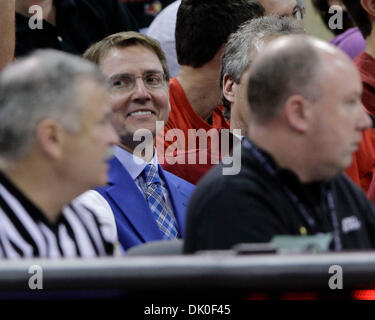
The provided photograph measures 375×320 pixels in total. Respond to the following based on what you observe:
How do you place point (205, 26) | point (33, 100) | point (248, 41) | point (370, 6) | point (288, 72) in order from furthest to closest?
point (205, 26), point (370, 6), point (248, 41), point (288, 72), point (33, 100)

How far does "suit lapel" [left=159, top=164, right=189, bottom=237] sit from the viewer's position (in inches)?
85.2

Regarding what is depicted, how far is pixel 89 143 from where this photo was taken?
4.80ft

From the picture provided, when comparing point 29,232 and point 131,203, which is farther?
point 131,203

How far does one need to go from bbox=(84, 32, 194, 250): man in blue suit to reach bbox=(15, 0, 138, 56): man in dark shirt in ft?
1.58

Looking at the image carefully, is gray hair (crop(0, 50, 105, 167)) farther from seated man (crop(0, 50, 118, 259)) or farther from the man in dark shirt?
the man in dark shirt

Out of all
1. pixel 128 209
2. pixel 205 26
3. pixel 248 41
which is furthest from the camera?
pixel 205 26

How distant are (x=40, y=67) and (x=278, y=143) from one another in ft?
1.51

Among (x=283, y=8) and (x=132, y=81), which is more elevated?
(x=283, y=8)

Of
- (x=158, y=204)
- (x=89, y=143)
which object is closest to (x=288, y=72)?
(x=89, y=143)

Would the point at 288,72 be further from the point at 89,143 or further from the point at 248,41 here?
the point at 248,41

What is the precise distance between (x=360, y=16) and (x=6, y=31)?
3.34 feet

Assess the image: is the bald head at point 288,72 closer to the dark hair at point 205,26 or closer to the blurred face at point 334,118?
the blurred face at point 334,118

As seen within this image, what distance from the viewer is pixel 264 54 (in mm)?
1572

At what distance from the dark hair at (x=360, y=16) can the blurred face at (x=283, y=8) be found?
1.56 feet
